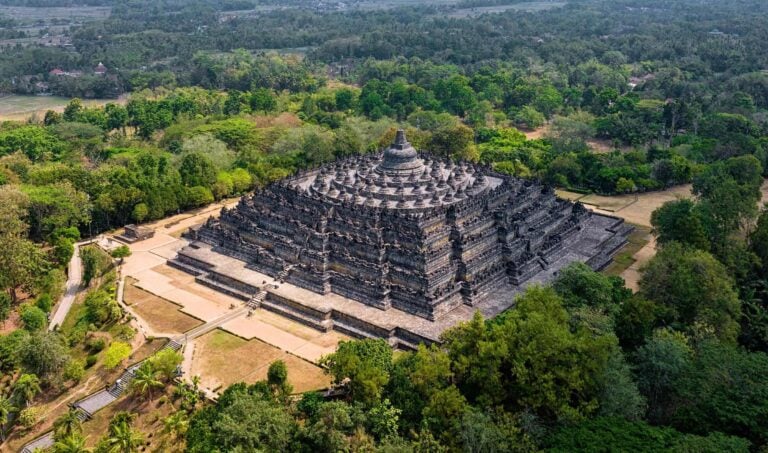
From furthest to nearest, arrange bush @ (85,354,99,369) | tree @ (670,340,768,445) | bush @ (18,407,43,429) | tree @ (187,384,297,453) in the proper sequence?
bush @ (85,354,99,369)
bush @ (18,407,43,429)
tree @ (187,384,297,453)
tree @ (670,340,768,445)

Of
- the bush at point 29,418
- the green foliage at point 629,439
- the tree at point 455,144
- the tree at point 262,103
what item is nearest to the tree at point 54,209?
the bush at point 29,418

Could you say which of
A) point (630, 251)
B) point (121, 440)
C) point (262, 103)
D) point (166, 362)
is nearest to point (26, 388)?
point (166, 362)

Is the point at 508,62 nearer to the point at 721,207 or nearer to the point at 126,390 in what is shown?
the point at 721,207

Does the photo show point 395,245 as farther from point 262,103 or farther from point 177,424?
point 262,103

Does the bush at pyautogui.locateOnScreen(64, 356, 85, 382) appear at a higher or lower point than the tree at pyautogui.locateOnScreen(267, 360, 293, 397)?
lower

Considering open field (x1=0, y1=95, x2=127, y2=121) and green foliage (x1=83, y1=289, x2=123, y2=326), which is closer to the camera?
green foliage (x1=83, y1=289, x2=123, y2=326)

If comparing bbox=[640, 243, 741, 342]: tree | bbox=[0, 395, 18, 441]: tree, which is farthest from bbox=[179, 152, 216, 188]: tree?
bbox=[640, 243, 741, 342]: tree

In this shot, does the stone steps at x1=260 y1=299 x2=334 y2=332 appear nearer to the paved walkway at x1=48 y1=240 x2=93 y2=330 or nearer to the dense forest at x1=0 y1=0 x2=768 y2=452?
the dense forest at x1=0 y1=0 x2=768 y2=452

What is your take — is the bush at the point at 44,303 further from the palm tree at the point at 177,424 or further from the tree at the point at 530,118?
the tree at the point at 530,118
